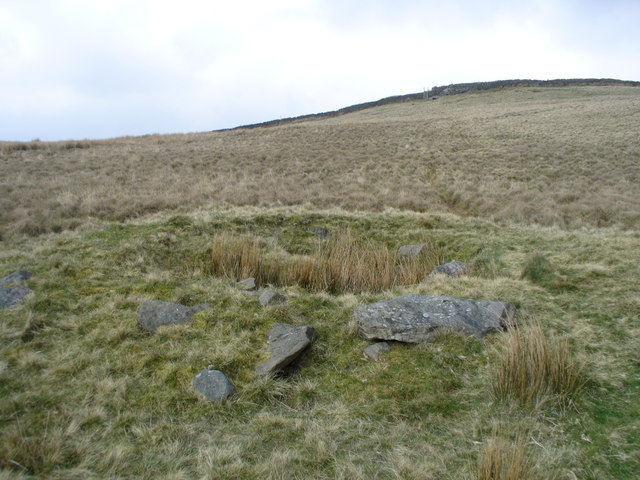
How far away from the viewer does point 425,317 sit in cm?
530

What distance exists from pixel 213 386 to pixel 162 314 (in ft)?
5.66

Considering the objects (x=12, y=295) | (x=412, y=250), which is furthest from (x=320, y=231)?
(x=12, y=295)

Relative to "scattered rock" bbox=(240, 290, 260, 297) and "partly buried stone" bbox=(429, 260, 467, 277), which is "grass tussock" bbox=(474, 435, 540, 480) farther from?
"partly buried stone" bbox=(429, 260, 467, 277)

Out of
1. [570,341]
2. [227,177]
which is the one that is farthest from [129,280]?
[227,177]

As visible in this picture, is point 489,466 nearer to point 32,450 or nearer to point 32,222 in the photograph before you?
point 32,450

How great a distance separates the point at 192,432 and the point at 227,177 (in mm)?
15779

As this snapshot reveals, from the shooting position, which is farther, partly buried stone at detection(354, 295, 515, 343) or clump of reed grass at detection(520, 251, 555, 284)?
clump of reed grass at detection(520, 251, 555, 284)

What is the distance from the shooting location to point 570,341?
4.96 m

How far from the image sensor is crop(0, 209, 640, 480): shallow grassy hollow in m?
3.27

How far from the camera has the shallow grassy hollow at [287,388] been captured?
3273mm

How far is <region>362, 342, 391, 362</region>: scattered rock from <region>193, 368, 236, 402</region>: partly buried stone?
1655mm

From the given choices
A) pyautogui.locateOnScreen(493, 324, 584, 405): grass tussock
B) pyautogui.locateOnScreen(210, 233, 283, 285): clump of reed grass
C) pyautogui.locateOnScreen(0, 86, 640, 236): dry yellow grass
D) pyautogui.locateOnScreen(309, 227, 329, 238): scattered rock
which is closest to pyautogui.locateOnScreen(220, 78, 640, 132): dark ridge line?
Result: pyautogui.locateOnScreen(0, 86, 640, 236): dry yellow grass

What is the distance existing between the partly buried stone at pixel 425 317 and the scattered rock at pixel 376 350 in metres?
0.10

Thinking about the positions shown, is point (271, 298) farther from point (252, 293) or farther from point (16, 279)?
point (16, 279)
